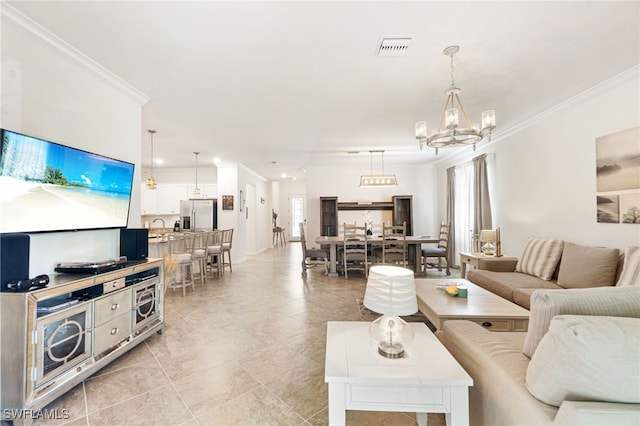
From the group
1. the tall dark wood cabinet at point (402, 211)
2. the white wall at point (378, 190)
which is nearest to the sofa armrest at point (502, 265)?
the tall dark wood cabinet at point (402, 211)

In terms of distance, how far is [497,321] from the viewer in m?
2.29

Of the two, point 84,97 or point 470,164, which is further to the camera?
point 470,164

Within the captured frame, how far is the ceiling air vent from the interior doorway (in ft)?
34.8

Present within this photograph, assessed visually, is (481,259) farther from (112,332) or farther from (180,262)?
(180,262)

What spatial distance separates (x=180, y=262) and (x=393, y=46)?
442cm

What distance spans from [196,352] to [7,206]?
1820 millimetres

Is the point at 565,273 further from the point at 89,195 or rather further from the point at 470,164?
the point at 89,195

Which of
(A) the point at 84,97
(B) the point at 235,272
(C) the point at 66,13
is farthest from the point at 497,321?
(B) the point at 235,272

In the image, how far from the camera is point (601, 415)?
844 millimetres

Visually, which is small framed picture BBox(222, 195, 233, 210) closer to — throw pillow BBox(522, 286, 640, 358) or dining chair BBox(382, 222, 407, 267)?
dining chair BBox(382, 222, 407, 267)

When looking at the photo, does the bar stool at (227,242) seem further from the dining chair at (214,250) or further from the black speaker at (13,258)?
Answer: the black speaker at (13,258)

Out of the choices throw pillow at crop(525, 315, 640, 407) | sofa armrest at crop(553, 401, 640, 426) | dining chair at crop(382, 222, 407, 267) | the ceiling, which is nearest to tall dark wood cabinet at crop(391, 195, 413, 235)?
dining chair at crop(382, 222, 407, 267)

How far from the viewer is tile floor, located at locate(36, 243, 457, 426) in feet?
5.82

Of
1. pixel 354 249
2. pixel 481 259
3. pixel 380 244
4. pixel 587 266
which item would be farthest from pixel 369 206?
pixel 587 266
